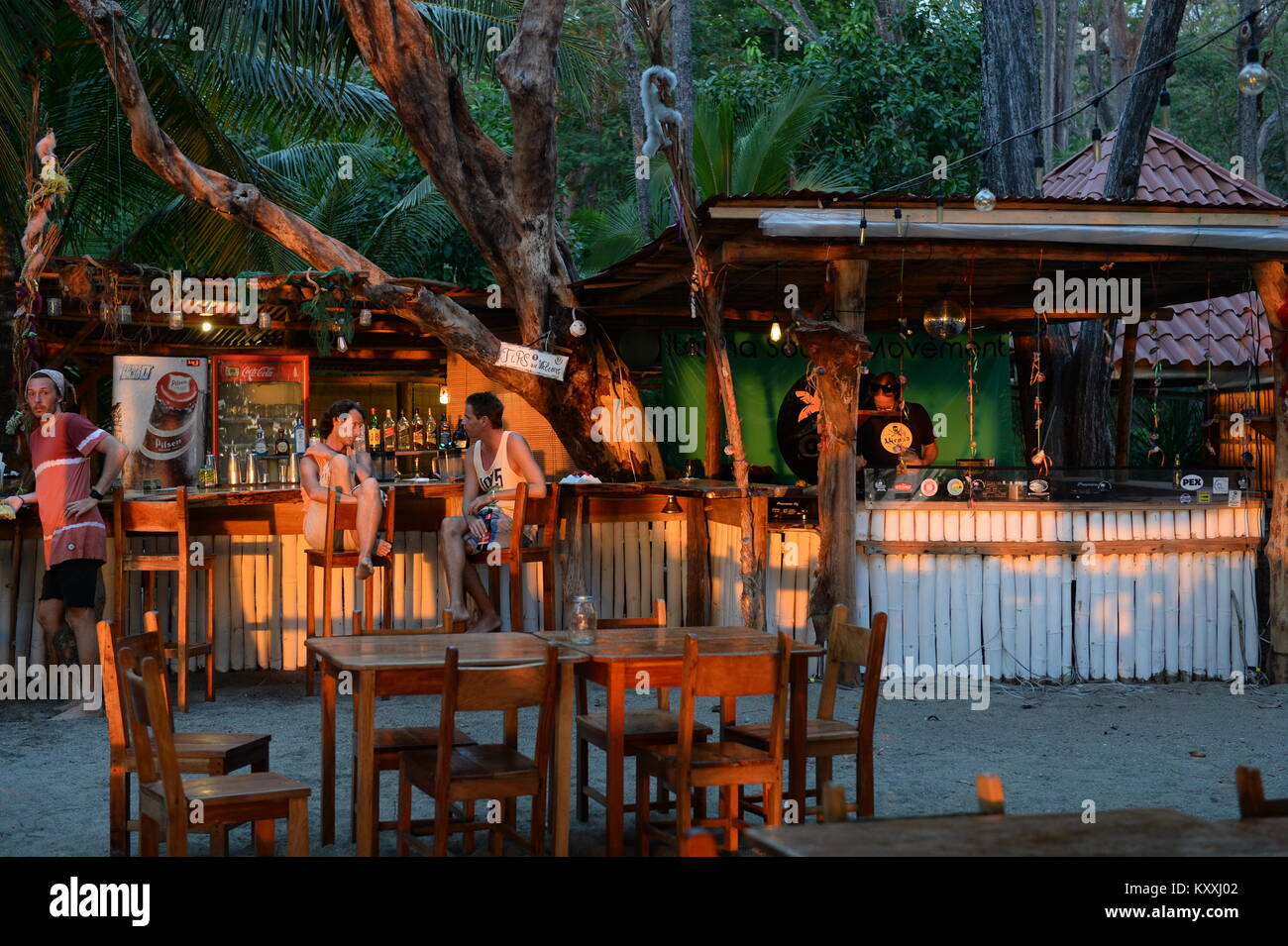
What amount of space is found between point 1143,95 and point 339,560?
7.71 meters

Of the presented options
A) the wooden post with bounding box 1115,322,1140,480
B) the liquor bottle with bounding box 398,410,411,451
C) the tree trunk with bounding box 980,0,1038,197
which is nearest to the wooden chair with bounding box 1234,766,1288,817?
the liquor bottle with bounding box 398,410,411,451

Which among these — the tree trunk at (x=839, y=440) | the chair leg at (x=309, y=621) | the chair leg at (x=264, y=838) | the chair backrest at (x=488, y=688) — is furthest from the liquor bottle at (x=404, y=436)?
the chair leg at (x=264, y=838)

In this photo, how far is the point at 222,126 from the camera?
14.6 metres

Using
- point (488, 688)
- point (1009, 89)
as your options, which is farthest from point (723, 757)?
point (1009, 89)

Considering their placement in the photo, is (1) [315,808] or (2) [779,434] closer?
(1) [315,808]

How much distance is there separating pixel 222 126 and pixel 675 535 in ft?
23.3

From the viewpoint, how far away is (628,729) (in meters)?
5.73

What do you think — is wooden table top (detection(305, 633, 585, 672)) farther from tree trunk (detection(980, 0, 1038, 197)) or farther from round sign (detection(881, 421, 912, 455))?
tree trunk (detection(980, 0, 1038, 197))

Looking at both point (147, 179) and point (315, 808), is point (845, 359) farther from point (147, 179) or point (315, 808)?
point (147, 179)

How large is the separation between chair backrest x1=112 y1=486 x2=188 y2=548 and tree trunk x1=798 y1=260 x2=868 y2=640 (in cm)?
400

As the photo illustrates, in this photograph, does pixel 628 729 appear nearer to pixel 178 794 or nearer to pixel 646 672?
pixel 646 672
